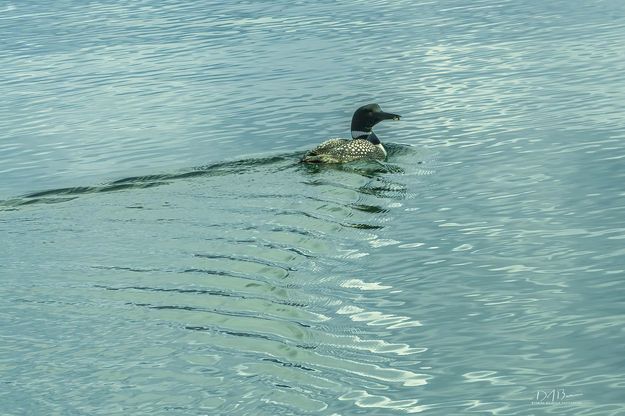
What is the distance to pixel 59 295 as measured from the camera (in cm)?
1511

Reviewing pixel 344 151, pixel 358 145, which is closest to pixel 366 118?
pixel 358 145

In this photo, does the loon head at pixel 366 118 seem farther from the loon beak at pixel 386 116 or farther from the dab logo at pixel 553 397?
the dab logo at pixel 553 397

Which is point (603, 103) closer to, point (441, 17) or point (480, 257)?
point (480, 257)

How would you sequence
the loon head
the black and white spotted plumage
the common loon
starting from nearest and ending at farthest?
1. the black and white spotted plumage
2. the common loon
3. the loon head

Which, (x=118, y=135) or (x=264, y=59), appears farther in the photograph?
(x=264, y=59)

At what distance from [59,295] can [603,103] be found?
1258 centimetres

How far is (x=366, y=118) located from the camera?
23047 mm

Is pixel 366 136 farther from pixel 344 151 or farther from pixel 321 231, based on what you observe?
pixel 321 231

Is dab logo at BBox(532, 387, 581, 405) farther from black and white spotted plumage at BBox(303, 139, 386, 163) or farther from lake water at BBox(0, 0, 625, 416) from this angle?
black and white spotted plumage at BBox(303, 139, 386, 163)

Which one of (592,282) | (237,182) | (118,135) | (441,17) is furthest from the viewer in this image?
(441,17)

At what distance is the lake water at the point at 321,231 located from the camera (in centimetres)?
1195

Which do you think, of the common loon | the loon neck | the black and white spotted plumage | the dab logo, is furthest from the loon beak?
the dab logo

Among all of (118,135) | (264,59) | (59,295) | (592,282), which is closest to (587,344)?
(592,282)

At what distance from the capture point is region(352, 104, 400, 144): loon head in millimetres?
22875
